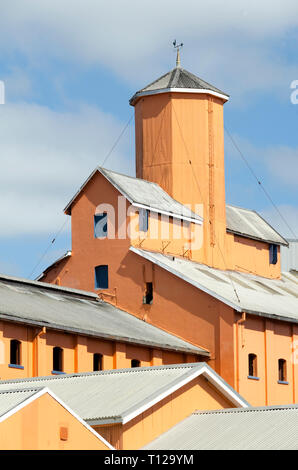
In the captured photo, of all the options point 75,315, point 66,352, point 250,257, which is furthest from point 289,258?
point 66,352

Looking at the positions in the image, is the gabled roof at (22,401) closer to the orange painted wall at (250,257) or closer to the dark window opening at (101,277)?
the dark window opening at (101,277)

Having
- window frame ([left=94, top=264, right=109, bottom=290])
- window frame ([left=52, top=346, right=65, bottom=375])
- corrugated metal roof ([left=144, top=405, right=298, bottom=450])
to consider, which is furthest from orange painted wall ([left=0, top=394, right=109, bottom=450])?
window frame ([left=94, top=264, right=109, bottom=290])

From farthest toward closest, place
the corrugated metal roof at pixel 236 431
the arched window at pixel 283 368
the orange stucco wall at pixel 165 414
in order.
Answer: the arched window at pixel 283 368 → the orange stucco wall at pixel 165 414 → the corrugated metal roof at pixel 236 431

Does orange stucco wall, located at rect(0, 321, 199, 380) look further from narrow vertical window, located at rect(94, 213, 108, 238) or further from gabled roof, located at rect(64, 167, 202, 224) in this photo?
gabled roof, located at rect(64, 167, 202, 224)

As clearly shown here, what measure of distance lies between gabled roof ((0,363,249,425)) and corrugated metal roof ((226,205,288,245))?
24.5 meters


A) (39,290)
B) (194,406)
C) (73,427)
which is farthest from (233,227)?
(73,427)

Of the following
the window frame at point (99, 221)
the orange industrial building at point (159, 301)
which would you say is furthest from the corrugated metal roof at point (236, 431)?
the window frame at point (99, 221)

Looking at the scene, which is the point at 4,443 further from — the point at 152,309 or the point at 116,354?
the point at 152,309

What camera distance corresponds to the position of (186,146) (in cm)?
6156

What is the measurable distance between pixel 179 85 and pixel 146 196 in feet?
22.9

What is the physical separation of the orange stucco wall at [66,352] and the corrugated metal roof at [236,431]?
979 cm

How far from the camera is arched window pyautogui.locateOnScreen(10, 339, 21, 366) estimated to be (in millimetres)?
45406

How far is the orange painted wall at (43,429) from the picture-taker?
30531 millimetres

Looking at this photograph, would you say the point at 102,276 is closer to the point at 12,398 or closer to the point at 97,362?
the point at 97,362
